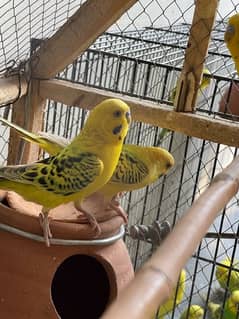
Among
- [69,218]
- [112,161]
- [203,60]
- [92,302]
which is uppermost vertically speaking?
[203,60]

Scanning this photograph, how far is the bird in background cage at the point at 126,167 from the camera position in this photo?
65cm

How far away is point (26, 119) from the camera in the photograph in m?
0.91

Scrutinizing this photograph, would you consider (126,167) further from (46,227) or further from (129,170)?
(46,227)

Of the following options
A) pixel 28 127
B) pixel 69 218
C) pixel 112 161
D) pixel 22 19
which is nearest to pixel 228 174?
pixel 112 161

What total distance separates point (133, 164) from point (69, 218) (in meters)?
0.11

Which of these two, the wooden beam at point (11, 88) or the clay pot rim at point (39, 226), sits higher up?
the wooden beam at point (11, 88)

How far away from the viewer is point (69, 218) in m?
→ 0.67

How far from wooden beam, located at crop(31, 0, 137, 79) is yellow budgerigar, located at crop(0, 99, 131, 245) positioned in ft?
0.92

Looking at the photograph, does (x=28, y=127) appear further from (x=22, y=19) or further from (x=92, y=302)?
(x=92, y=302)

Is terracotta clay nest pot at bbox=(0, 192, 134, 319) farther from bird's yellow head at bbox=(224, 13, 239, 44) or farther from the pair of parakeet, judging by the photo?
bird's yellow head at bbox=(224, 13, 239, 44)

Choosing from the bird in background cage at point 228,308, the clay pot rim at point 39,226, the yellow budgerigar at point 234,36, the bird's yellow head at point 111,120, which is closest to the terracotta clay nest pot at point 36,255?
the clay pot rim at point 39,226

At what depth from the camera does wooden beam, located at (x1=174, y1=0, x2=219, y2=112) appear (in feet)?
2.57

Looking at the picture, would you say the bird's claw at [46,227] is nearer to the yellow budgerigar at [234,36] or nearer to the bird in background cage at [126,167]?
the bird in background cage at [126,167]

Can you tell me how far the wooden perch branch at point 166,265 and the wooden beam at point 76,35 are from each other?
47cm
